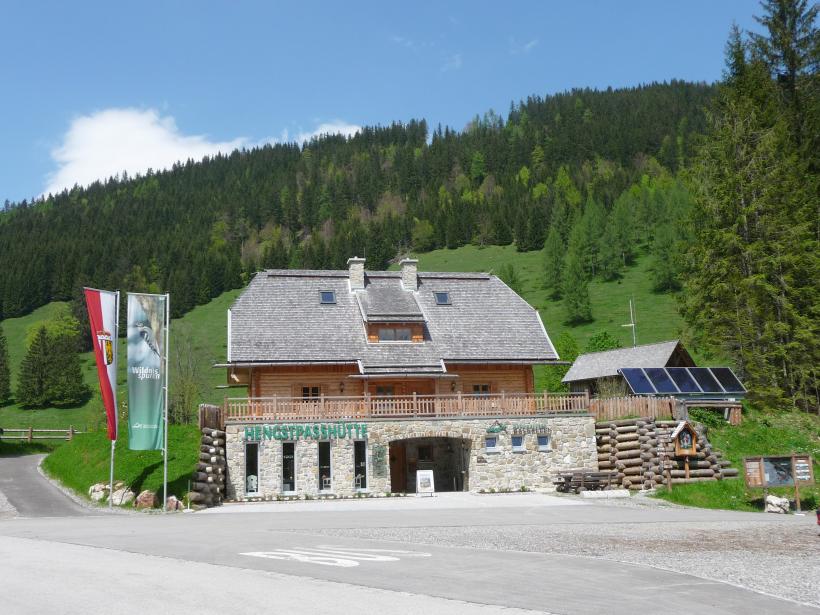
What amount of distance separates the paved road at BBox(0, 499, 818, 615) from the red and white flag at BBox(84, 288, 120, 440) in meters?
7.28

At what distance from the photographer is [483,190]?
17525cm

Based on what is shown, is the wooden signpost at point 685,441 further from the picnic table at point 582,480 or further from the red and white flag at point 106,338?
the red and white flag at point 106,338

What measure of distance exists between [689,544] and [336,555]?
7.22 m

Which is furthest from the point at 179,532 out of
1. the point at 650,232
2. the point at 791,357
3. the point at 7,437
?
the point at 650,232

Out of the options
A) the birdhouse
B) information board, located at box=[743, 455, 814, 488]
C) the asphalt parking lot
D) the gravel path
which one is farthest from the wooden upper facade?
the gravel path

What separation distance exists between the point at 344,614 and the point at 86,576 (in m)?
4.97

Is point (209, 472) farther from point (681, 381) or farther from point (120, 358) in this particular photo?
point (120, 358)

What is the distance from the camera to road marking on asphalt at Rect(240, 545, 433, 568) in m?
13.3

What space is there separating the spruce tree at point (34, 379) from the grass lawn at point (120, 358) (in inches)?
45.7

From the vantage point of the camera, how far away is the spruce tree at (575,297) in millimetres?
90500

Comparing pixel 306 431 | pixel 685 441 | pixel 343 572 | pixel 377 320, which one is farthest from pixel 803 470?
pixel 343 572

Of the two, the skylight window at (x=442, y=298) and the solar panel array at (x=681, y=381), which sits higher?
the skylight window at (x=442, y=298)

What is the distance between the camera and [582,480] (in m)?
31.1

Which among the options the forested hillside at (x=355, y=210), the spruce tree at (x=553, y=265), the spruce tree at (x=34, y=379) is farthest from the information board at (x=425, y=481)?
the forested hillside at (x=355, y=210)
